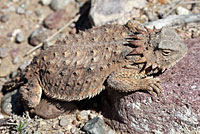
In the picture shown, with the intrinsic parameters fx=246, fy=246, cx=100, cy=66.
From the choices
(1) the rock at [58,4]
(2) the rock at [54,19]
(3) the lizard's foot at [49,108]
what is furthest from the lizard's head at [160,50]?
(1) the rock at [58,4]

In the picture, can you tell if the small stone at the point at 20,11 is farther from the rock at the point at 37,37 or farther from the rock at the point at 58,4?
the rock at the point at 37,37

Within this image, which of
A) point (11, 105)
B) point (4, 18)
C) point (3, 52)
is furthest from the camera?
point (4, 18)

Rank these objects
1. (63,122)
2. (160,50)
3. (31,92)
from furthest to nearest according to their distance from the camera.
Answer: (63,122) → (31,92) → (160,50)

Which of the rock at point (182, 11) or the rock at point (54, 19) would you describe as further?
the rock at point (54, 19)

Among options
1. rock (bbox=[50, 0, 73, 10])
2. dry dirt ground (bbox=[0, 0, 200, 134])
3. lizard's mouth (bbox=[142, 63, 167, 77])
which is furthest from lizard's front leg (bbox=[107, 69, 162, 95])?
rock (bbox=[50, 0, 73, 10])

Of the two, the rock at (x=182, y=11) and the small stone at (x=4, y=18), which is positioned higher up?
the rock at (x=182, y=11)

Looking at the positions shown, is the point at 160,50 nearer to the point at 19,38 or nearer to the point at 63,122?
the point at 63,122

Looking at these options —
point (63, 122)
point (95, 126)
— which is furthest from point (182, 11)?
point (63, 122)
